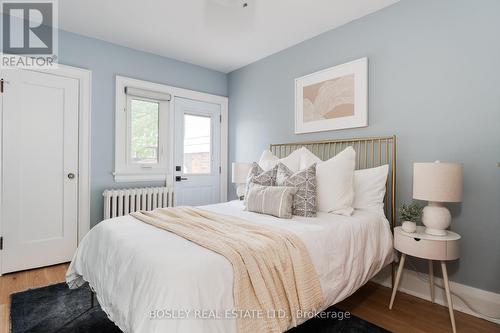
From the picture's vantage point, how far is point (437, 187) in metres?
1.86

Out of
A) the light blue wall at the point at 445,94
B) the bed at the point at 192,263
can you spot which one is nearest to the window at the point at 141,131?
the bed at the point at 192,263

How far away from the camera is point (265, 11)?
265 centimetres

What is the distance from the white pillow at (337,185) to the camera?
228 centimetres

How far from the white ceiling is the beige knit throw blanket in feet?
6.84

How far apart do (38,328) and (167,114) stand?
2.72 metres

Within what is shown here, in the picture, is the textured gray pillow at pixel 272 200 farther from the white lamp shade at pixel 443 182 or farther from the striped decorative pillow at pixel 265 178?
the white lamp shade at pixel 443 182

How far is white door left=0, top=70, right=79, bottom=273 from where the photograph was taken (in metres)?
2.78

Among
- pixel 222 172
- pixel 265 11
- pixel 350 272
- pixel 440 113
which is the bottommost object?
pixel 350 272

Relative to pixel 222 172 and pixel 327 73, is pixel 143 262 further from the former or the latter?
pixel 222 172

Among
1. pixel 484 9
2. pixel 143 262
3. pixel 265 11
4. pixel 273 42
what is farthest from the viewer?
pixel 273 42

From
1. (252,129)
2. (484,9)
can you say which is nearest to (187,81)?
(252,129)

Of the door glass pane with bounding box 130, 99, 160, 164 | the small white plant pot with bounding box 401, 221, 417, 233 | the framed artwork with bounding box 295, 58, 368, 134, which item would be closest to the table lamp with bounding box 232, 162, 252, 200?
the framed artwork with bounding box 295, 58, 368, 134

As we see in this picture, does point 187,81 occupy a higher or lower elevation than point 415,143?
higher

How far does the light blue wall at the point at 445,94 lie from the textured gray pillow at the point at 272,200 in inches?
43.3
